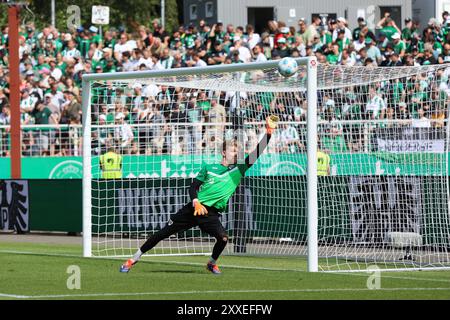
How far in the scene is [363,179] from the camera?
19672mm

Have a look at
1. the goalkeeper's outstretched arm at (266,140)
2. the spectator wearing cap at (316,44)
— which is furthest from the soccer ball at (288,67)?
the spectator wearing cap at (316,44)

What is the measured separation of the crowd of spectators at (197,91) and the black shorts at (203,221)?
520cm

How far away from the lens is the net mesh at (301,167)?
1841cm

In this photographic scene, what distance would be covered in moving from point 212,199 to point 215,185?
197 millimetres

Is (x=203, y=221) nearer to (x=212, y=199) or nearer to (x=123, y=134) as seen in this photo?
(x=212, y=199)

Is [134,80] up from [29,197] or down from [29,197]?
up

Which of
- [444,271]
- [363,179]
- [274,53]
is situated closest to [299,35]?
[274,53]

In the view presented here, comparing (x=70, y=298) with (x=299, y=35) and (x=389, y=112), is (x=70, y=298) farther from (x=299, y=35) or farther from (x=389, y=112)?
(x=299, y=35)

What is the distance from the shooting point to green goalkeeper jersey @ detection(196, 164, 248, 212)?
1535 centimetres

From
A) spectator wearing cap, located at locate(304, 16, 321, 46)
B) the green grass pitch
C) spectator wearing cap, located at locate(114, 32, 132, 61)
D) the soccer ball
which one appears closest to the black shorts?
the green grass pitch

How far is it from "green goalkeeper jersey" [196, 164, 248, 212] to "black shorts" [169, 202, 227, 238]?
0.36 ft

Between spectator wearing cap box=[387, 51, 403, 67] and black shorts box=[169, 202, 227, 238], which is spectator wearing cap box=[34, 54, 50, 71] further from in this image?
black shorts box=[169, 202, 227, 238]

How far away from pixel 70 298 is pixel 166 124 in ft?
39.2

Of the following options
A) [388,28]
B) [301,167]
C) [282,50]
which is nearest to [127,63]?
[282,50]
